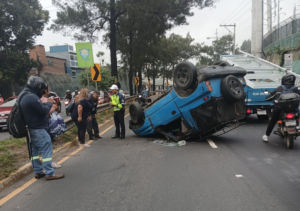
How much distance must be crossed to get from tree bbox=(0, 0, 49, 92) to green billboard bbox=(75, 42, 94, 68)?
1664 cm

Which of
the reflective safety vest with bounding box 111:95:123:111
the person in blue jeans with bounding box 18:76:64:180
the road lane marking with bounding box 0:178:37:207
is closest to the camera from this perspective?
the road lane marking with bounding box 0:178:37:207

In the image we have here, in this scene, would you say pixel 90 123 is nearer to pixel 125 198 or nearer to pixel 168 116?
pixel 168 116

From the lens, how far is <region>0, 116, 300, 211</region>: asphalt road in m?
3.87

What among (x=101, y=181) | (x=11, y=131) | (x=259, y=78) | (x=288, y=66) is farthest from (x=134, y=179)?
(x=288, y=66)

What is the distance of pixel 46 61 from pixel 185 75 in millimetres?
42768

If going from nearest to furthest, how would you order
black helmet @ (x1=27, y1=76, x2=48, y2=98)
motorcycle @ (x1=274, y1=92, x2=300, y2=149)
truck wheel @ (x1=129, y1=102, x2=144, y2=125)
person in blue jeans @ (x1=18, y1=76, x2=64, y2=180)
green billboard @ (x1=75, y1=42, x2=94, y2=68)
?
1. person in blue jeans @ (x1=18, y1=76, x2=64, y2=180)
2. black helmet @ (x1=27, y1=76, x2=48, y2=98)
3. motorcycle @ (x1=274, y1=92, x2=300, y2=149)
4. truck wheel @ (x1=129, y1=102, x2=144, y2=125)
5. green billboard @ (x1=75, y1=42, x2=94, y2=68)

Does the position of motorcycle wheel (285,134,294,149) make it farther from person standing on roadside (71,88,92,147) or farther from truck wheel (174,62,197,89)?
person standing on roadside (71,88,92,147)

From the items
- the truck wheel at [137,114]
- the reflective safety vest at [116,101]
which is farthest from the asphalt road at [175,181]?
the reflective safety vest at [116,101]

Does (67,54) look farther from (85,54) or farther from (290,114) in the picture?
(290,114)

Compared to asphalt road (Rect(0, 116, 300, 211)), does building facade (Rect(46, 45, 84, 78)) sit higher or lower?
higher

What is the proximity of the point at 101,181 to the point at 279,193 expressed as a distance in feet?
9.70

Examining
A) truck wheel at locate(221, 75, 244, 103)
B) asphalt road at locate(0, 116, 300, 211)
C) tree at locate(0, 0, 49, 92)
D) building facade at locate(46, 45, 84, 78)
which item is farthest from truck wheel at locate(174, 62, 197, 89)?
building facade at locate(46, 45, 84, 78)

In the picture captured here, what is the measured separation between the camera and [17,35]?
26906mm

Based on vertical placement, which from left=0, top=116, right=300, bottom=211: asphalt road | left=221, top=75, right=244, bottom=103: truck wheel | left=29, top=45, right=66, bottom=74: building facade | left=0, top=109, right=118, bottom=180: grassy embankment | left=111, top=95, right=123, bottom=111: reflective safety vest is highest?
left=29, top=45, right=66, bottom=74: building facade
